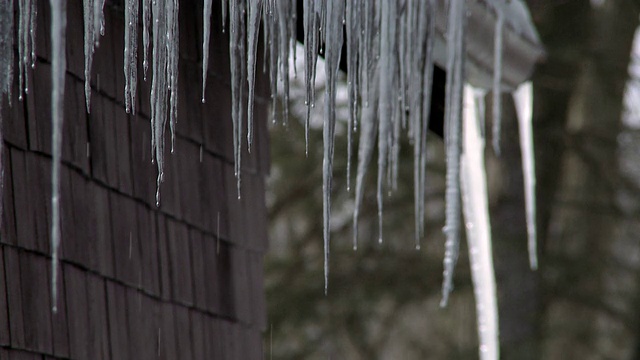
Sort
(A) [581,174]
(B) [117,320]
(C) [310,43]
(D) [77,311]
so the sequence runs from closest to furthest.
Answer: (C) [310,43]
(D) [77,311]
(B) [117,320]
(A) [581,174]

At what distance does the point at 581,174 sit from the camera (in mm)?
7754

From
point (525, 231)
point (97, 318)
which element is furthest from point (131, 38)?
point (525, 231)

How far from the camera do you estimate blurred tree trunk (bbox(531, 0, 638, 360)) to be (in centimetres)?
722

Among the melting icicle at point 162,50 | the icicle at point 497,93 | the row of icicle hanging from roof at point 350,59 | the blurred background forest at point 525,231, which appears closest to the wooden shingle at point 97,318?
the row of icicle hanging from roof at point 350,59

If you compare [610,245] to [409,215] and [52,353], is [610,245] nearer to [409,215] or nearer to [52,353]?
[409,215]

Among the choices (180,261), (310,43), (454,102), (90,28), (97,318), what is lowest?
(180,261)

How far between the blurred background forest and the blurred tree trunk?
0.4 inches

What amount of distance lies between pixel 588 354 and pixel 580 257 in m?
0.89

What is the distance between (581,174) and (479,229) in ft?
11.6

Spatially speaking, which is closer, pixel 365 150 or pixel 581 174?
pixel 365 150

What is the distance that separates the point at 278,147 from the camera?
745cm

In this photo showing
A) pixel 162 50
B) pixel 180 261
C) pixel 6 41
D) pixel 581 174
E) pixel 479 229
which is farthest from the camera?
pixel 581 174

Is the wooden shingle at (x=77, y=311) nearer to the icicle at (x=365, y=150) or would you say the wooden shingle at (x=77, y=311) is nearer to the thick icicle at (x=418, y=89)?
the icicle at (x=365, y=150)

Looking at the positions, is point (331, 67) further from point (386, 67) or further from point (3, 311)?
point (3, 311)
